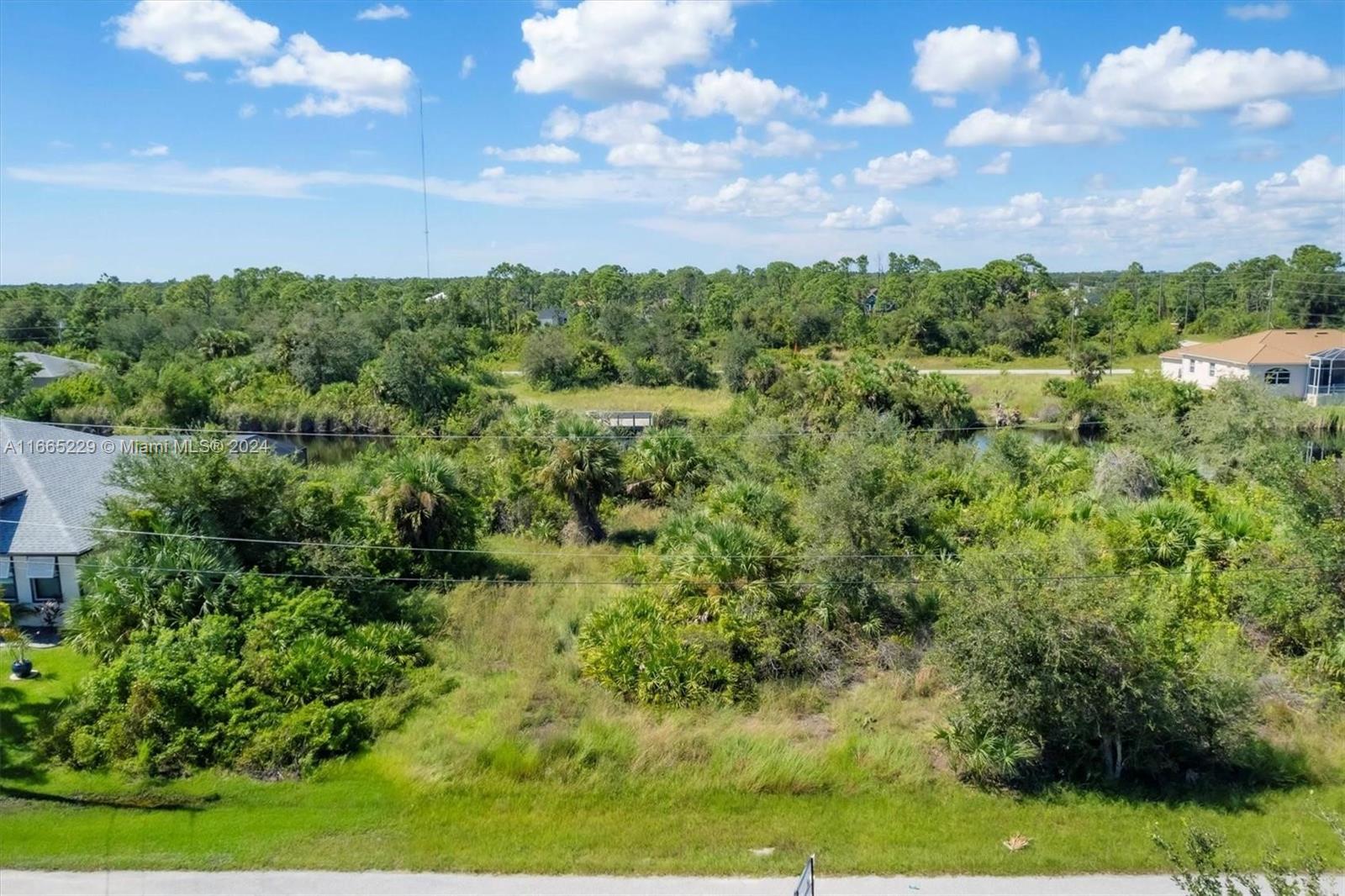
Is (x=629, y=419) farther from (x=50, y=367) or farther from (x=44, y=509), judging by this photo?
(x=50, y=367)

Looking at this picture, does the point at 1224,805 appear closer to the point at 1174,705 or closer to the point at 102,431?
the point at 1174,705

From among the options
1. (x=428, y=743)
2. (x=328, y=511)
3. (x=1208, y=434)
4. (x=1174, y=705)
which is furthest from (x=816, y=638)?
(x=1208, y=434)

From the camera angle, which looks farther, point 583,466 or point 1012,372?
point 1012,372

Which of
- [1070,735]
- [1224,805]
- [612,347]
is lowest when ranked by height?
[1224,805]

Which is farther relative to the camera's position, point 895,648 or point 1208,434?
point 1208,434

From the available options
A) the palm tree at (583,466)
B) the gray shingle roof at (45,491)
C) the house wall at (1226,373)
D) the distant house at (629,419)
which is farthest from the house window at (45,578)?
the house wall at (1226,373)

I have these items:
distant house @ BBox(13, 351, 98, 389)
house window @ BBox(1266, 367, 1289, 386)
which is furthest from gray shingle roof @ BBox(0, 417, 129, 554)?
house window @ BBox(1266, 367, 1289, 386)

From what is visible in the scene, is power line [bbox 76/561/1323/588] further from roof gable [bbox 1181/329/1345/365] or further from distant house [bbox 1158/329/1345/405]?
roof gable [bbox 1181/329/1345/365]

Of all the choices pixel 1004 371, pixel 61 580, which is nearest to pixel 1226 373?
pixel 1004 371
